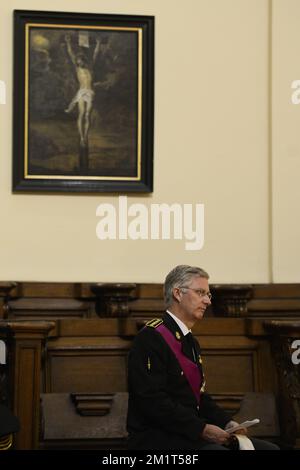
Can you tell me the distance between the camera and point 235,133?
779 centimetres

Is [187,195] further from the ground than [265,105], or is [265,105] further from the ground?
[265,105]

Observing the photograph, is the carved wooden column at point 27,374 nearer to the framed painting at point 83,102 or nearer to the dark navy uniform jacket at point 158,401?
the dark navy uniform jacket at point 158,401

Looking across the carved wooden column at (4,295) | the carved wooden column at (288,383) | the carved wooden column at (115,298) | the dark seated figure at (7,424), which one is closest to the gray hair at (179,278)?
the dark seated figure at (7,424)

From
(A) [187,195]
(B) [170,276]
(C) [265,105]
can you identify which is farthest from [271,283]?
(B) [170,276]

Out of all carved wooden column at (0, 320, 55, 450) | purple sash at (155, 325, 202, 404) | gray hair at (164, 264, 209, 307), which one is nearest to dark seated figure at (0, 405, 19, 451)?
carved wooden column at (0, 320, 55, 450)

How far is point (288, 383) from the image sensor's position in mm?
6559

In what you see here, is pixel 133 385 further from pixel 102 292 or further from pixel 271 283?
pixel 271 283

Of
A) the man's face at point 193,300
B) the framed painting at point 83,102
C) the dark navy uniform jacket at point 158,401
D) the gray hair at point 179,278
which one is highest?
the framed painting at point 83,102

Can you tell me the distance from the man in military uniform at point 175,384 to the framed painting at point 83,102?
2.49 metres

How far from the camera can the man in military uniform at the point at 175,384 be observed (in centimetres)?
493

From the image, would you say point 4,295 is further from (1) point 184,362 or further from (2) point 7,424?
(1) point 184,362

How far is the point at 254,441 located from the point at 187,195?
2999 mm

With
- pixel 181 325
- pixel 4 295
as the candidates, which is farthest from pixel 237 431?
pixel 4 295

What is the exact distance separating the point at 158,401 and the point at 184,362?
34 centimetres
